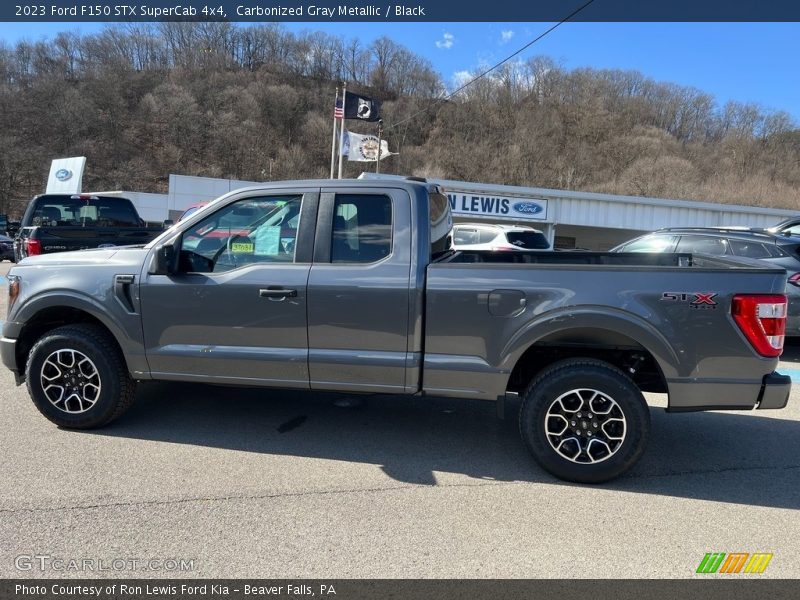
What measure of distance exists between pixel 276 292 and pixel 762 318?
314 cm

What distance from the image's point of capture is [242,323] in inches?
156

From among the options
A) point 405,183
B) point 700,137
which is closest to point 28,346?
point 405,183

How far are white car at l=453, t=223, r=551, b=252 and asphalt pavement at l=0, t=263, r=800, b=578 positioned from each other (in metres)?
10.5

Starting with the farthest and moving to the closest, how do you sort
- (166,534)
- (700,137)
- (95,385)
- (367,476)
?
(700,137) → (95,385) → (367,476) → (166,534)

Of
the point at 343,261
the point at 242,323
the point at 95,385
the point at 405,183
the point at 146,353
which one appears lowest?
the point at 95,385

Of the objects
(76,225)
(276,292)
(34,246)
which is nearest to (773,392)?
(276,292)

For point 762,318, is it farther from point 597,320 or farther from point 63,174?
point 63,174

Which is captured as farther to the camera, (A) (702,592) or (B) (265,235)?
(B) (265,235)

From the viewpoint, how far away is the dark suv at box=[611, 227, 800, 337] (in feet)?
23.7

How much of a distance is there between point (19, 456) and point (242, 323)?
1.78m

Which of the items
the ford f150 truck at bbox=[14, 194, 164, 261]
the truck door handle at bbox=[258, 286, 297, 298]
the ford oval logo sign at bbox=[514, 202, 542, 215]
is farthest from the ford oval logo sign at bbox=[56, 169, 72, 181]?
the truck door handle at bbox=[258, 286, 297, 298]

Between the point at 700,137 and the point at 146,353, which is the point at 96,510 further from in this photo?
the point at 700,137

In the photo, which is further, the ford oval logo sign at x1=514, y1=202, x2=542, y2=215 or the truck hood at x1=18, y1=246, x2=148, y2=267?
the ford oval logo sign at x1=514, y1=202, x2=542, y2=215

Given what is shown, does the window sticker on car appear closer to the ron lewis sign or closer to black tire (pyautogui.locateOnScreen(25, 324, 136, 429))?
black tire (pyautogui.locateOnScreen(25, 324, 136, 429))
